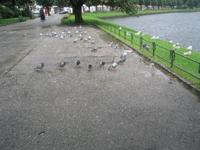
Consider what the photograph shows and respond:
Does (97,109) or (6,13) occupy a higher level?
(6,13)

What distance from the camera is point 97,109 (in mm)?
8336

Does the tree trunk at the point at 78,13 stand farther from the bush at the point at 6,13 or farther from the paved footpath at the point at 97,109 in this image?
the paved footpath at the point at 97,109

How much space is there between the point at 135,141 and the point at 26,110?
3.40m

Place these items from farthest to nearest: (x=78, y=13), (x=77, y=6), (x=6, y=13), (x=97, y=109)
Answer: (x=6, y=13) < (x=78, y=13) < (x=77, y=6) < (x=97, y=109)

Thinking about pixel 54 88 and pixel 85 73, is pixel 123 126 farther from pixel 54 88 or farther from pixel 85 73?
pixel 85 73

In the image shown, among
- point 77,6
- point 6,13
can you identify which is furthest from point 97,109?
point 6,13

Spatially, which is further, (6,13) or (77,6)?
(6,13)

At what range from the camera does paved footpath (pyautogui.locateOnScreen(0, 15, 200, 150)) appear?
258 inches

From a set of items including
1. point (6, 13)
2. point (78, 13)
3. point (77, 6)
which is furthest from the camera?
point (6, 13)

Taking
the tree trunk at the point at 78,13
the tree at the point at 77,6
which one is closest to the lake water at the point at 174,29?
the tree trunk at the point at 78,13

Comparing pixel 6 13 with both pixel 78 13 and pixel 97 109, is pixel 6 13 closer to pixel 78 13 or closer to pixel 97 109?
pixel 78 13

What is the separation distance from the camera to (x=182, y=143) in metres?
6.37

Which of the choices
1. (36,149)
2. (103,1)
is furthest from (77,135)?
(103,1)

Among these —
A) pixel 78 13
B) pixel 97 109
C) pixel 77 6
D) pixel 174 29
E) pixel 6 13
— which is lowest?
pixel 174 29
